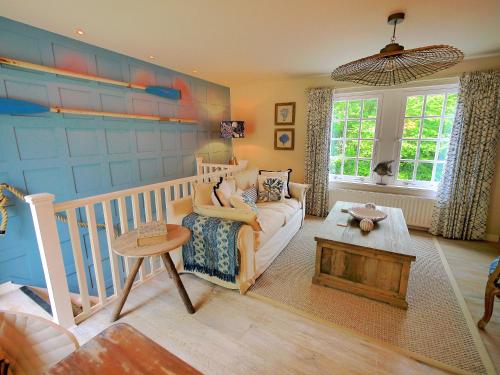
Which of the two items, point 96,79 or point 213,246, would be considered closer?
point 213,246

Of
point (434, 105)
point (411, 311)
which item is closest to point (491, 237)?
point (434, 105)

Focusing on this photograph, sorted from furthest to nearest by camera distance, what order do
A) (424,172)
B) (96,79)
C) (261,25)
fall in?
(424,172)
(96,79)
(261,25)

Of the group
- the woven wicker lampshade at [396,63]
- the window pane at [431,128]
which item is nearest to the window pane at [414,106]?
the window pane at [431,128]

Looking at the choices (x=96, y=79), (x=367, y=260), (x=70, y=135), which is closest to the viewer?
(x=367, y=260)

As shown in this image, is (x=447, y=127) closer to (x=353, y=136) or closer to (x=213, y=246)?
(x=353, y=136)

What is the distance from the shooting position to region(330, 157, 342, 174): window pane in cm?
410

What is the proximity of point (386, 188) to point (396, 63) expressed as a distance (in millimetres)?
2456

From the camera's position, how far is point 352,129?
3.88 meters

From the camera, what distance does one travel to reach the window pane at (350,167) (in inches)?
157

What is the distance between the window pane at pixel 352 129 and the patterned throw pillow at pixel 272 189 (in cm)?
156

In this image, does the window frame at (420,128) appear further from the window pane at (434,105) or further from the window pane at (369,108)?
the window pane at (369,108)

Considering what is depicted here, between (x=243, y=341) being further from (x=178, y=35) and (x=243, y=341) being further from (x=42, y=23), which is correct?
(x=42, y=23)

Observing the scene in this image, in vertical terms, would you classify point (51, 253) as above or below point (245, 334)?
above

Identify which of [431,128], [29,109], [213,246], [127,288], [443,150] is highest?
[29,109]
